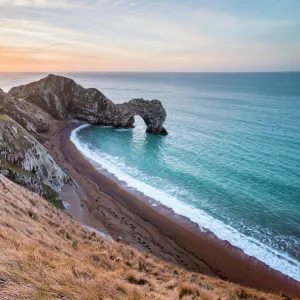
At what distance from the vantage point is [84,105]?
261ft

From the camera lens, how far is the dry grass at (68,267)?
306 inches

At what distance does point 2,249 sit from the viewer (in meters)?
9.05

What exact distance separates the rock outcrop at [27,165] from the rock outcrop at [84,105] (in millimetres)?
42861

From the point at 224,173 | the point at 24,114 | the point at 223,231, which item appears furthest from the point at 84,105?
the point at 223,231

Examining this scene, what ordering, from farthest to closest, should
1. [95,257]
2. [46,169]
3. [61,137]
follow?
[61,137] → [46,169] → [95,257]

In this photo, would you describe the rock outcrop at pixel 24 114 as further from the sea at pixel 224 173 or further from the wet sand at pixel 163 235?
the wet sand at pixel 163 235

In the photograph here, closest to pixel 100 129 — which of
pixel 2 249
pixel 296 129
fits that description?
pixel 296 129

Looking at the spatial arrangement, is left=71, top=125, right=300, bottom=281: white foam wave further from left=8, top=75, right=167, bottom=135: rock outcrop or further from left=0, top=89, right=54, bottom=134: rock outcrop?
left=8, top=75, right=167, bottom=135: rock outcrop

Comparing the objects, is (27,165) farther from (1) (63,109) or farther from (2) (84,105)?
(1) (63,109)

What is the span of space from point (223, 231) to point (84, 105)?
6318 cm

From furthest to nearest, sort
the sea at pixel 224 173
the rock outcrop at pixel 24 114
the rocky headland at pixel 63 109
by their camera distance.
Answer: the rocky headland at pixel 63 109, the rock outcrop at pixel 24 114, the sea at pixel 224 173

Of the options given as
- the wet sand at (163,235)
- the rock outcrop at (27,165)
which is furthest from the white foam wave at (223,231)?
the rock outcrop at (27,165)

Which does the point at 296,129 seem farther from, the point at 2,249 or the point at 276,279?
the point at 2,249

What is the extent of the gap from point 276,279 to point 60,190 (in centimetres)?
2455
